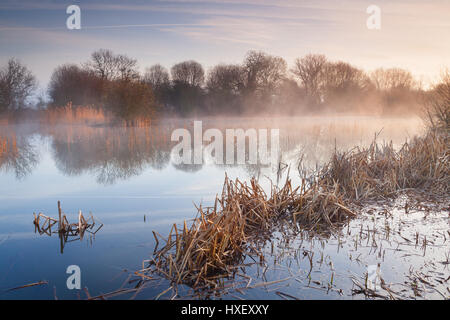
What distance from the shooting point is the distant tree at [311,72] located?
3556 centimetres

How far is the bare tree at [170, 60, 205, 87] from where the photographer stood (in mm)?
32531

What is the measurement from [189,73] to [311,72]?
13604 millimetres

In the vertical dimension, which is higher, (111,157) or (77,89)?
(77,89)

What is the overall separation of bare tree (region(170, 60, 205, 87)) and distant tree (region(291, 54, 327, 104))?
10494 millimetres

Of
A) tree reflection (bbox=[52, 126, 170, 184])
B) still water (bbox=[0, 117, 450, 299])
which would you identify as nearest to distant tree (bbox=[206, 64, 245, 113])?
tree reflection (bbox=[52, 126, 170, 184])

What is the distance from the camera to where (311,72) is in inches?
1406

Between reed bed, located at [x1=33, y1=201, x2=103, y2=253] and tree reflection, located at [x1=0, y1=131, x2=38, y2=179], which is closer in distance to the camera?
reed bed, located at [x1=33, y1=201, x2=103, y2=253]

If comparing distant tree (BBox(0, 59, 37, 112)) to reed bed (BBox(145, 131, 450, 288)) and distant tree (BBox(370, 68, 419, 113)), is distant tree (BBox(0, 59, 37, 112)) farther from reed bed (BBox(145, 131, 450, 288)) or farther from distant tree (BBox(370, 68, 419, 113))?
distant tree (BBox(370, 68, 419, 113))

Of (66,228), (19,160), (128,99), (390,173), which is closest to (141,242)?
(66,228)

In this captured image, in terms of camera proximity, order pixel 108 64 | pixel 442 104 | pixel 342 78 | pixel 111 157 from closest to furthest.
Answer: pixel 442 104, pixel 111 157, pixel 108 64, pixel 342 78

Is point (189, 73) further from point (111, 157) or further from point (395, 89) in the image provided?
point (111, 157)

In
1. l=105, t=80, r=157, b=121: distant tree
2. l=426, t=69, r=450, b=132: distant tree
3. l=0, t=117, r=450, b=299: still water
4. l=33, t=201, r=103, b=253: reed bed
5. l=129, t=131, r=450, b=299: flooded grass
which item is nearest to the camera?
l=0, t=117, r=450, b=299: still water
